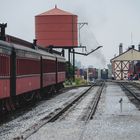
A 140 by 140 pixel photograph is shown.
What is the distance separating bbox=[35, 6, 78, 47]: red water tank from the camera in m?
66.2

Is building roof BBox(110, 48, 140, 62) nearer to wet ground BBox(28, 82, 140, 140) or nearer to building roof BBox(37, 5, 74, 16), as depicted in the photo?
building roof BBox(37, 5, 74, 16)

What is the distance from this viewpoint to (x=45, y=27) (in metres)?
66.1

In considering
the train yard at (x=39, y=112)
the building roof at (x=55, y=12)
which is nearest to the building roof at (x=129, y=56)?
the building roof at (x=55, y=12)

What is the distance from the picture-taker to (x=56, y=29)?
6612 cm

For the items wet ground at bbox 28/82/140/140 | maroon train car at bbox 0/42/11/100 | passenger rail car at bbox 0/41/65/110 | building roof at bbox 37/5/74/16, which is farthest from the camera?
building roof at bbox 37/5/74/16

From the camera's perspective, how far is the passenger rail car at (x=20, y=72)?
18764 millimetres

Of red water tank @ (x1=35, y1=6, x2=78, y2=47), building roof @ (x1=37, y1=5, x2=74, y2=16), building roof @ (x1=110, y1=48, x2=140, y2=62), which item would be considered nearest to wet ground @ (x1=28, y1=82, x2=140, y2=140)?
red water tank @ (x1=35, y1=6, x2=78, y2=47)

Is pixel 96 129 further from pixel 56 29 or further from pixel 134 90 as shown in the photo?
pixel 56 29

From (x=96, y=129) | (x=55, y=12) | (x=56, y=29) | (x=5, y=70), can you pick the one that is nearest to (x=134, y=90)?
(x=56, y=29)

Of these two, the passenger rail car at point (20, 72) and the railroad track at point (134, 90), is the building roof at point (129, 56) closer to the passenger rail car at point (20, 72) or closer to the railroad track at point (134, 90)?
the railroad track at point (134, 90)

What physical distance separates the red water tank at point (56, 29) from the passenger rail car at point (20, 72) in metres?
32.2

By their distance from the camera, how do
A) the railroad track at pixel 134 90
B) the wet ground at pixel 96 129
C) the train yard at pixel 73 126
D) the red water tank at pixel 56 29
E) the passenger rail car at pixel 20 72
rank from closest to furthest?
the wet ground at pixel 96 129 → the train yard at pixel 73 126 → the passenger rail car at pixel 20 72 → the railroad track at pixel 134 90 → the red water tank at pixel 56 29

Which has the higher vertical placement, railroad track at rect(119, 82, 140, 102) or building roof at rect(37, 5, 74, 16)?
building roof at rect(37, 5, 74, 16)

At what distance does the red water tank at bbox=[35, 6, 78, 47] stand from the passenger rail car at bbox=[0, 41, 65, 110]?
32.2 metres
